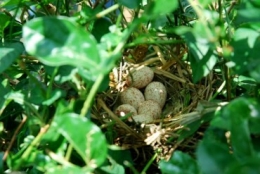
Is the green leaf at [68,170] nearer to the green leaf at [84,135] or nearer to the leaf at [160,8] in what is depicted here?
the green leaf at [84,135]

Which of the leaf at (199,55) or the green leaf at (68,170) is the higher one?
the leaf at (199,55)

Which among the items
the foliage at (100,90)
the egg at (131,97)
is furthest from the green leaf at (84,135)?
the egg at (131,97)

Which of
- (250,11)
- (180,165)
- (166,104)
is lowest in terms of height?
(166,104)

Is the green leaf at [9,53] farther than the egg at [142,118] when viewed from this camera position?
No

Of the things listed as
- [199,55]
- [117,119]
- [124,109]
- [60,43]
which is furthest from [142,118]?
[60,43]

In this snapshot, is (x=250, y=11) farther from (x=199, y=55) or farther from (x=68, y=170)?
(x=68, y=170)

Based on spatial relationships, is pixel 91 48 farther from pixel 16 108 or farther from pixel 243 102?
pixel 16 108

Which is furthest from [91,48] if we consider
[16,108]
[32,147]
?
[16,108]

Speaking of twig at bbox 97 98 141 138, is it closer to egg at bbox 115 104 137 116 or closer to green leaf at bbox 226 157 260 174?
egg at bbox 115 104 137 116
